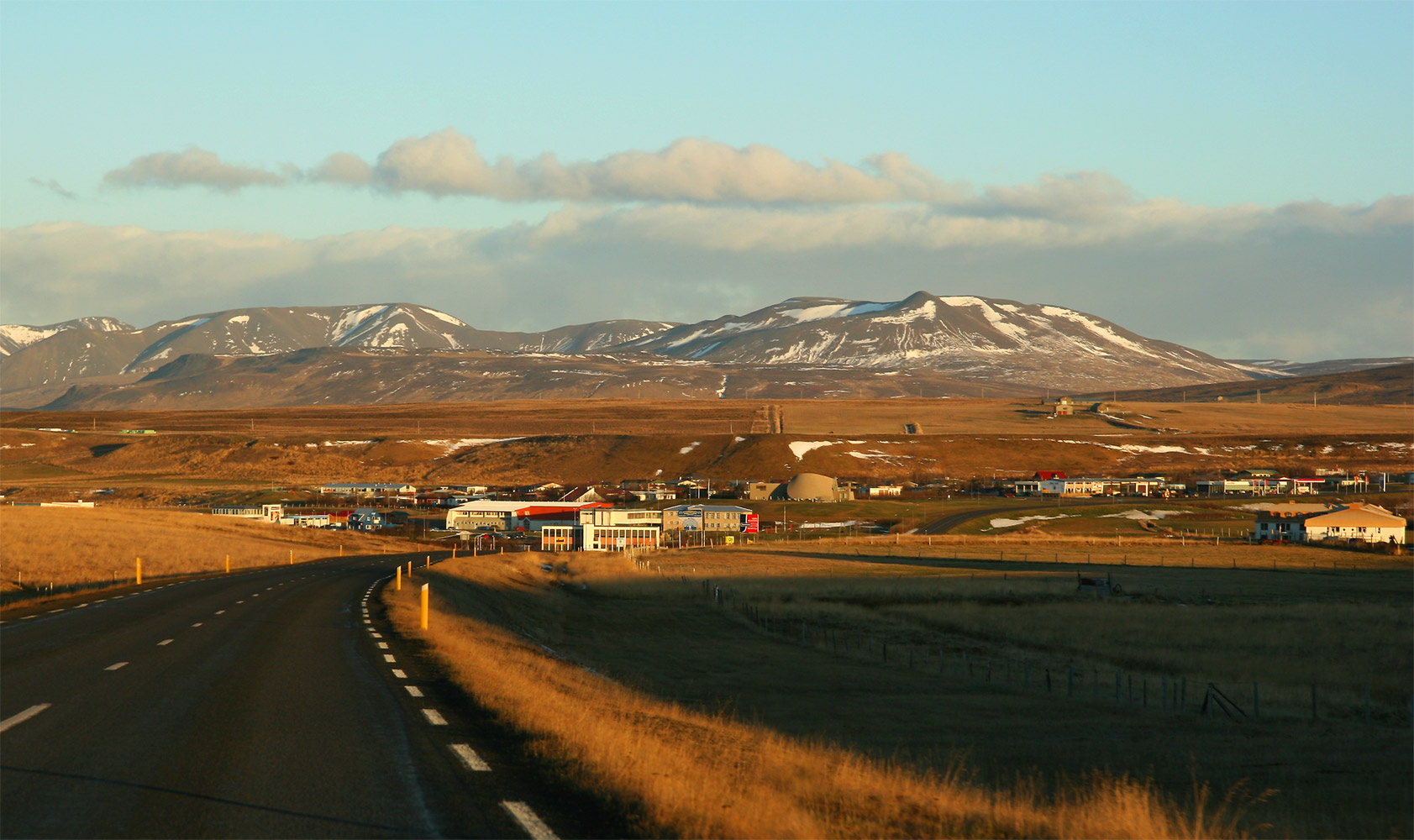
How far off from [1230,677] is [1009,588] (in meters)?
28.3

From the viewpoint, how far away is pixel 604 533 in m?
119

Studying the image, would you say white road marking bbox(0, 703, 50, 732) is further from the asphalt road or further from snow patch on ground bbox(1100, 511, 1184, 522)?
snow patch on ground bbox(1100, 511, 1184, 522)

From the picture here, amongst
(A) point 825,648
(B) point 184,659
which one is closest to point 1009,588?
(A) point 825,648

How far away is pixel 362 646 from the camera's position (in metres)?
24.6

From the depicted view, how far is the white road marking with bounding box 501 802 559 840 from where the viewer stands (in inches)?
373

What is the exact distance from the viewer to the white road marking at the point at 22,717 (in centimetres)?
1390

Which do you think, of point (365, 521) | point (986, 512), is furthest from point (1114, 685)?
point (365, 521)

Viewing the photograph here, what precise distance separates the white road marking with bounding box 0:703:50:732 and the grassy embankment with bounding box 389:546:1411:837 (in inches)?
234

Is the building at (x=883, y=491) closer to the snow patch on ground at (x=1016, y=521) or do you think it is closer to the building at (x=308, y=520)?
the snow patch on ground at (x=1016, y=521)

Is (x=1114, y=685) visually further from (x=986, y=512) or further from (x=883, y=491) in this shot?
(x=883, y=491)

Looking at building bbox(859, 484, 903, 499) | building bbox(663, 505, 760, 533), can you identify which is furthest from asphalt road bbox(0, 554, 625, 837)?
building bbox(859, 484, 903, 499)

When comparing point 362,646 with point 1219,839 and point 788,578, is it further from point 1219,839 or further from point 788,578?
point 788,578

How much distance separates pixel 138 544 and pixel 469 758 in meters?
61.2

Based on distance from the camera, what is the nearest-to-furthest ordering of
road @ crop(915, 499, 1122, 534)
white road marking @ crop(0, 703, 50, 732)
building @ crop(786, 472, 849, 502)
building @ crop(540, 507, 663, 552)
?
white road marking @ crop(0, 703, 50, 732) < building @ crop(540, 507, 663, 552) < road @ crop(915, 499, 1122, 534) < building @ crop(786, 472, 849, 502)
